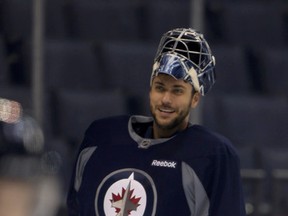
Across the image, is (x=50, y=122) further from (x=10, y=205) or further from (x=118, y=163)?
(x=10, y=205)

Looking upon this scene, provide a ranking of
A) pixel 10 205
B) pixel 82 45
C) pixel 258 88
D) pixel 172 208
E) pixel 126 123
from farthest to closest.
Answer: pixel 258 88, pixel 82 45, pixel 126 123, pixel 172 208, pixel 10 205

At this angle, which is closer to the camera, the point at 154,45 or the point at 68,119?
the point at 68,119

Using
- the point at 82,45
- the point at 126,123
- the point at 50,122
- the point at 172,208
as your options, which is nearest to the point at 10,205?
the point at 172,208

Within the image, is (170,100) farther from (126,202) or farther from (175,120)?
(126,202)

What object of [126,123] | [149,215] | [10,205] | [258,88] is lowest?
[258,88]

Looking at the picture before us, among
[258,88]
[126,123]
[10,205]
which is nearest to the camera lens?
[10,205]

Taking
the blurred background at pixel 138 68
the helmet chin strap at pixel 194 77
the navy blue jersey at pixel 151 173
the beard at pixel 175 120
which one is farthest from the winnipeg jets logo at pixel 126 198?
the blurred background at pixel 138 68

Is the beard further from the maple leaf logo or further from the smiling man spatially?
the maple leaf logo

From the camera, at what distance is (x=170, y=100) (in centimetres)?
196

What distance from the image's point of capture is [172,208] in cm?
194

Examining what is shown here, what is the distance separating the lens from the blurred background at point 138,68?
4.87 meters

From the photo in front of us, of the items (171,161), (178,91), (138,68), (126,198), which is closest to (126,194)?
(126,198)

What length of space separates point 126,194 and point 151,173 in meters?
0.07

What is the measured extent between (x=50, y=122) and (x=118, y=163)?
3.07 meters
